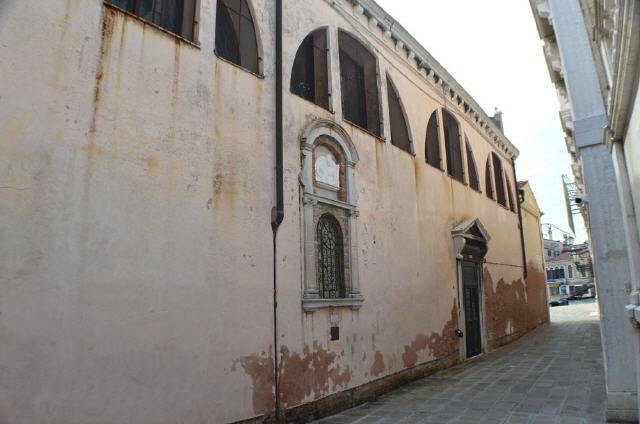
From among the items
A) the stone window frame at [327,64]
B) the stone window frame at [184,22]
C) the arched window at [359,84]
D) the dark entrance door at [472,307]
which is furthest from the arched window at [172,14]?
the dark entrance door at [472,307]

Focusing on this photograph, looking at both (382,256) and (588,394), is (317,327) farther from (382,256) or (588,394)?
(588,394)

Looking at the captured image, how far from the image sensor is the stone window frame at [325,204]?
6.21 meters

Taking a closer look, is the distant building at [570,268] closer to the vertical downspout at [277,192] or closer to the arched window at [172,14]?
the vertical downspout at [277,192]

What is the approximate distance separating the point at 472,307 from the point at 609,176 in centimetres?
674

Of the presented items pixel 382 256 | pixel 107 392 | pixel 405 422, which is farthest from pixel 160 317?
pixel 382 256

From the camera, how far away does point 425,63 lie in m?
10.8

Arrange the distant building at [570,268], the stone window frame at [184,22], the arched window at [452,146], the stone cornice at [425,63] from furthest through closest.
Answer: the distant building at [570,268]
the arched window at [452,146]
the stone cornice at [425,63]
the stone window frame at [184,22]

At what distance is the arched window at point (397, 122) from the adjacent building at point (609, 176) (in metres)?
3.54

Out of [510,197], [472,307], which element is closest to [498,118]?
[510,197]

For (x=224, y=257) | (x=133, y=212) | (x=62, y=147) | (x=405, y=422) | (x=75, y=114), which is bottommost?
(x=405, y=422)

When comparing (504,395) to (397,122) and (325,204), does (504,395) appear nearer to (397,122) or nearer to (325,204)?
(325,204)

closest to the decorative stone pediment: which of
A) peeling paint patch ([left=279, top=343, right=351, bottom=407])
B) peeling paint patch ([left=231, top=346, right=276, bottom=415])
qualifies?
peeling paint patch ([left=279, top=343, right=351, bottom=407])

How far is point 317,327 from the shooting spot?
6.23 metres

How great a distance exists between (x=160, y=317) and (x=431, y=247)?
656 centimetres
